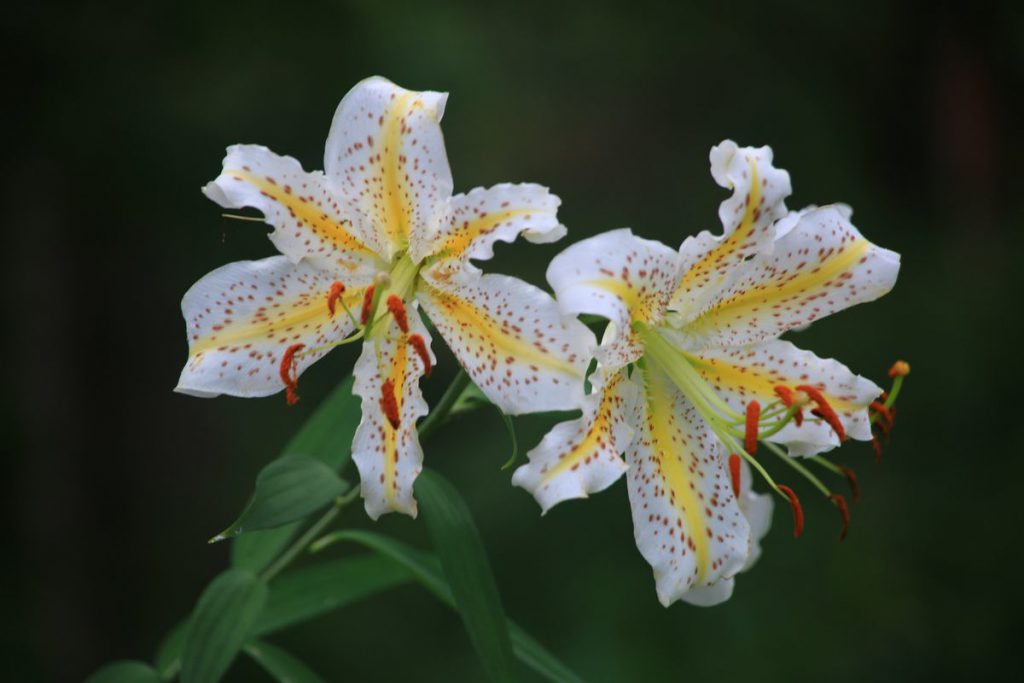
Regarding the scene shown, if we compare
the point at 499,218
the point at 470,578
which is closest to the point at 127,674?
the point at 470,578

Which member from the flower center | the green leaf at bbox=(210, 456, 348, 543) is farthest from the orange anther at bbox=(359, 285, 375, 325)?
the flower center

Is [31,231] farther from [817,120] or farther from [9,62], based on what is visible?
[817,120]

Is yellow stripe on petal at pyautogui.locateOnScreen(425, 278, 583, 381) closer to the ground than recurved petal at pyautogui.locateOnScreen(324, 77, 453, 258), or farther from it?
closer to the ground

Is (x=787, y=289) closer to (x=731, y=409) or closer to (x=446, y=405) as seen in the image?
(x=731, y=409)

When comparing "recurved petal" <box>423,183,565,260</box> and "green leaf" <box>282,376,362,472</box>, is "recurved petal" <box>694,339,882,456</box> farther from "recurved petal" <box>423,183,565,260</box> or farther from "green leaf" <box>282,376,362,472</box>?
"green leaf" <box>282,376,362,472</box>

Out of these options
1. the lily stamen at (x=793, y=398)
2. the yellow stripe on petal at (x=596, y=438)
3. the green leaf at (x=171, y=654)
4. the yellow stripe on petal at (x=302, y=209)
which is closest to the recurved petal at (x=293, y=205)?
the yellow stripe on petal at (x=302, y=209)
